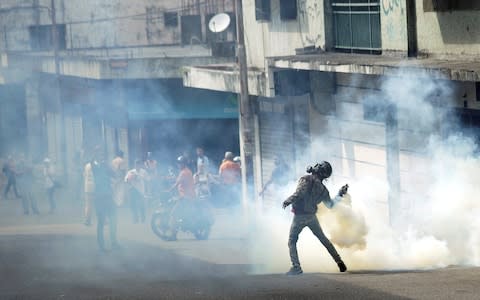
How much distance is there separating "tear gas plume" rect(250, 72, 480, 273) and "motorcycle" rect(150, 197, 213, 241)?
59.8 inches

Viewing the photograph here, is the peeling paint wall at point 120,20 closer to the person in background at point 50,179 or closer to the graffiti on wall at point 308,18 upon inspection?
the person in background at point 50,179

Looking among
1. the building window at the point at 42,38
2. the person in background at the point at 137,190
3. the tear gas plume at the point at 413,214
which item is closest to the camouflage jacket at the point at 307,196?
the tear gas plume at the point at 413,214

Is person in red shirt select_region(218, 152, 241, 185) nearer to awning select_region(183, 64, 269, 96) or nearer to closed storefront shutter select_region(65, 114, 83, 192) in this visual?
awning select_region(183, 64, 269, 96)

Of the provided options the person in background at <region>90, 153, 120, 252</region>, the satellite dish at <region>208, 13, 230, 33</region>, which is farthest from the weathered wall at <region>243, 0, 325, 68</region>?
the satellite dish at <region>208, 13, 230, 33</region>

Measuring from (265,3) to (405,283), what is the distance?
1219 centimetres

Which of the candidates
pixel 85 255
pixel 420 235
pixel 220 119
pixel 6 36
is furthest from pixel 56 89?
pixel 420 235

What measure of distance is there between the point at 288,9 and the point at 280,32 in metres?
0.72

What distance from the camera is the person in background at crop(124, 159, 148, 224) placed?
23.2 m

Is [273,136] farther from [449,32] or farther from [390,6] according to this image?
[449,32]

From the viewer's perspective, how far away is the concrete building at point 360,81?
53.4 feet

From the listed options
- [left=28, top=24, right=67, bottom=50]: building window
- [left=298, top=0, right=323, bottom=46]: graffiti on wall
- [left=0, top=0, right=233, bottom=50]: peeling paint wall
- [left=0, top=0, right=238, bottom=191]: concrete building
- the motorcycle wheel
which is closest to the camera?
the motorcycle wheel

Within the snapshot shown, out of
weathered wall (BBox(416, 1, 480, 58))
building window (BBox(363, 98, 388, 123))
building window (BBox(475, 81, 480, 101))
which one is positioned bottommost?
building window (BBox(363, 98, 388, 123))

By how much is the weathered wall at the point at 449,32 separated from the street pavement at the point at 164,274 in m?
3.53

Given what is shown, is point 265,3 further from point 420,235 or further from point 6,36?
point 6,36
